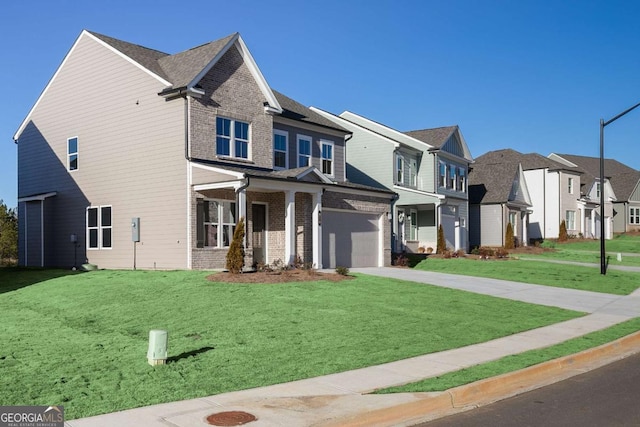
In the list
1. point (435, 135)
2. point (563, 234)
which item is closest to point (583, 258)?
point (435, 135)

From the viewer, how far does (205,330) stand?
444 inches

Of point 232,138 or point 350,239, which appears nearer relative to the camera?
point 232,138

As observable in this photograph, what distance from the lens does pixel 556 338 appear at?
39.5 ft

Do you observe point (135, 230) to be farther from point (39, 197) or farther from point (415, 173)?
point (415, 173)

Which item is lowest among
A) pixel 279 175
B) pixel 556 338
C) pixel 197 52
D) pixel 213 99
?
pixel 556 338

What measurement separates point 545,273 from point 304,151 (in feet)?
38.3

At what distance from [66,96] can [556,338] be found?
73.2 ft

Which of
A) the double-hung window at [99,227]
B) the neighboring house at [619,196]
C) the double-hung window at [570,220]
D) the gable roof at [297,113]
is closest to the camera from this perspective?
the double-hung window at [99,227]

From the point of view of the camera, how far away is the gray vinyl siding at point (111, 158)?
2145 cm

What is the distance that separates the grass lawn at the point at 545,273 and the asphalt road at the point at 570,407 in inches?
527

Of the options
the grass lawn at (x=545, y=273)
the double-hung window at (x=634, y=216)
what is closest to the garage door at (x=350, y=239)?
the grass lawn at (x=545, y=273)

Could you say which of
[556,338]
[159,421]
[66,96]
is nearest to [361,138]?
[66,96]

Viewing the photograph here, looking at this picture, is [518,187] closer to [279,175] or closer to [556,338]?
[279,175]

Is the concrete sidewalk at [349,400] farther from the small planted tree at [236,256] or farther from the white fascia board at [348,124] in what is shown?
the white fascia board at [348,124]
